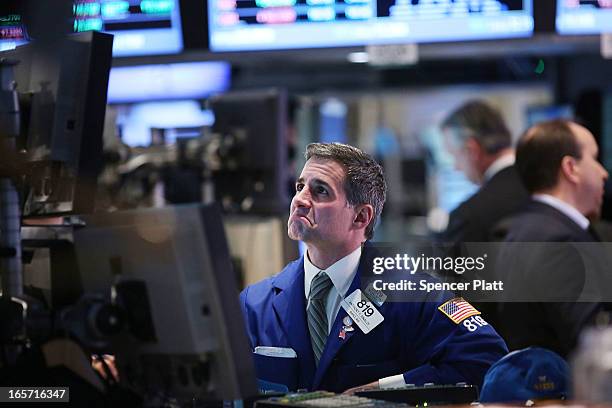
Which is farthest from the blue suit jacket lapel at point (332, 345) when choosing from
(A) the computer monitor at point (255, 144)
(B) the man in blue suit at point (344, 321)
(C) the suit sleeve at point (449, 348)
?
(A) the computer monitor at point (255, 144)

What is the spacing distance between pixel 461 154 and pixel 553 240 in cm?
234

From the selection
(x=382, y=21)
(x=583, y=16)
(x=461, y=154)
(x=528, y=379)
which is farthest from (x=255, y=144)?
(x=528, y=379)

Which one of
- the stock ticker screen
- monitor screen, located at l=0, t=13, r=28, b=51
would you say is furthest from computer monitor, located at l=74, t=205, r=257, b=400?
the stock ticker screen

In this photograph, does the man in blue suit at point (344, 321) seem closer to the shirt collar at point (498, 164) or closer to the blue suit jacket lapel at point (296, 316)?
the blue suit jacket lapel at point (296, 316)

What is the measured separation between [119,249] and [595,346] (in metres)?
0.89

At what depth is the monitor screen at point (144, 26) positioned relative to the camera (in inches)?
138

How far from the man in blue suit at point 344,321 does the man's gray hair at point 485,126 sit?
8.33 ft

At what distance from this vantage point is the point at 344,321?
2.36 metres

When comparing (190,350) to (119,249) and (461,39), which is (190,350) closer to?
(119,249)

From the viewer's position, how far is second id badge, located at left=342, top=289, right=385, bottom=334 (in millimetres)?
2369

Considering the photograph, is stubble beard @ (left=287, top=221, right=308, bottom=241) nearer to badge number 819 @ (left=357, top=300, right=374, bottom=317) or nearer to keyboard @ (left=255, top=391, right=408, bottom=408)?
badge number 819 @ (left=357, top=300, right=374, bottom=317)

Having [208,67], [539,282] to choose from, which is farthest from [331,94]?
[539,282]

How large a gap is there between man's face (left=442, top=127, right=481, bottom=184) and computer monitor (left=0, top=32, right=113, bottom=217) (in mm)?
2871

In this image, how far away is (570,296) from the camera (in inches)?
102
